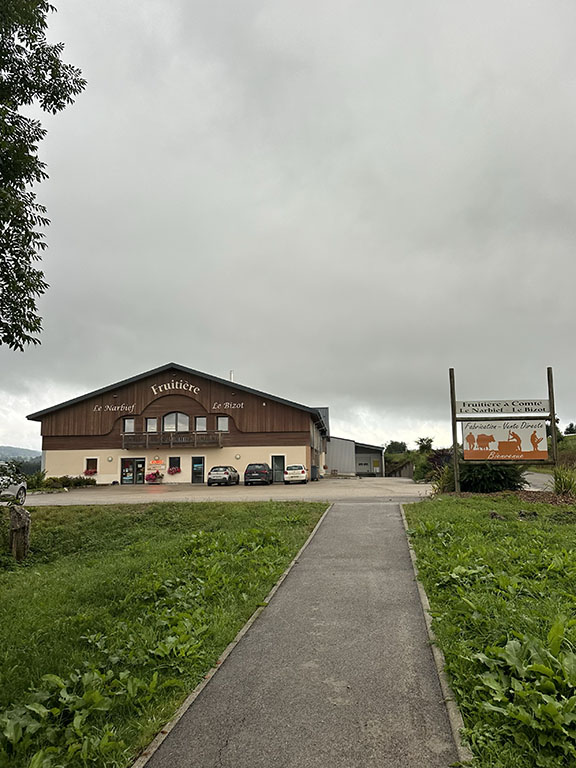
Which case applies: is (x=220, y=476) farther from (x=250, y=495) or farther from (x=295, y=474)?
(x=250, y=495)

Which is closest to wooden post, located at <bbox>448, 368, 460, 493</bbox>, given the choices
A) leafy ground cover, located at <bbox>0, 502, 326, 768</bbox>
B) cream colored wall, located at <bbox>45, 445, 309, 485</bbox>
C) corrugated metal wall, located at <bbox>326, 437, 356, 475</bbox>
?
leafy ground cover, located at <bbox>0, 502, 326, 768</bbox>

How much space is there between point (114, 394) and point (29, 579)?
1299 inches

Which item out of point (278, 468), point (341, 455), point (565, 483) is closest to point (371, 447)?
point (341, 455)

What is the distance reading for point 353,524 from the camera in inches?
509

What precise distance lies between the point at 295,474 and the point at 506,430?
63.6 feet

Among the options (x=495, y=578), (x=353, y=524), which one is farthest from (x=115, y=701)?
(x=353, y=524)

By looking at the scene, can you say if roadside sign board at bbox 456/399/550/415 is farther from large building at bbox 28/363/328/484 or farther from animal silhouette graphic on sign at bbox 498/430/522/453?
large building at bbox 28/363/328/484

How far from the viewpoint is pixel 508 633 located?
4.95m

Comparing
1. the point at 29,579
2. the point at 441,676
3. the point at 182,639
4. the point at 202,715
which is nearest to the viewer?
the point at 202,715

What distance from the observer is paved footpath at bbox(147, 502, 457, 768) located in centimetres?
358

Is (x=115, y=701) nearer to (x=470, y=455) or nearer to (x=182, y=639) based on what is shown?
(x=182, y=639)

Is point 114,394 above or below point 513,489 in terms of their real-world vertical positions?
above

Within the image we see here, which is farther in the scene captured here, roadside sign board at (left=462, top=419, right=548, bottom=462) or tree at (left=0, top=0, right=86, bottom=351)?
roadside sign board at (left=462, top=419, right=548, bottom=462)

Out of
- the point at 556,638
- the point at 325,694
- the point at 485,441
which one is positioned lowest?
the point at 325,694
